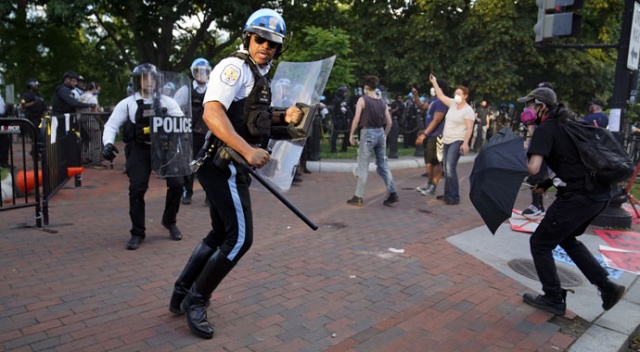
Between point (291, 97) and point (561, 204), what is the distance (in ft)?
7.36

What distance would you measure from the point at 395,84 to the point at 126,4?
12.8 m

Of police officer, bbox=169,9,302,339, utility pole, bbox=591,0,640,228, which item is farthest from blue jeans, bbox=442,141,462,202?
police officer, bbox=169,9,302,339

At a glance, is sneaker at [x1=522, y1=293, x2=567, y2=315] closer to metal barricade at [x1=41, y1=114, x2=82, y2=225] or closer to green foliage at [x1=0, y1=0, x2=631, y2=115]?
metal barricade at [x1=41, y1=114, x2=82, y2=225]

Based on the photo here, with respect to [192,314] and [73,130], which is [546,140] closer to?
[192,314]

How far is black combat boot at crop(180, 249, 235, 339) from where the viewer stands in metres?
3.23

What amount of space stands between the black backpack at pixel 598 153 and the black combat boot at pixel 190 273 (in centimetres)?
276

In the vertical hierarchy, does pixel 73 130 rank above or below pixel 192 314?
above

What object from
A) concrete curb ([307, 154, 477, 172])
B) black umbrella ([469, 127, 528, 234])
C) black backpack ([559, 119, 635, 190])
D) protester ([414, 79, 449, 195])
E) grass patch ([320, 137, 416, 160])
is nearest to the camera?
black umbrella ([469, 127, 528, 234])

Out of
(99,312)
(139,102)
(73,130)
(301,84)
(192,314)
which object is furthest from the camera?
(73,130)

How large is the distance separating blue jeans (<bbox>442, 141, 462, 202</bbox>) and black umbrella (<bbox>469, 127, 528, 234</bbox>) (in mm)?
4420

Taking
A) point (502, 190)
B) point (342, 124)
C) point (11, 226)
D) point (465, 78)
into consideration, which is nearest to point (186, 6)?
point (342, 124)

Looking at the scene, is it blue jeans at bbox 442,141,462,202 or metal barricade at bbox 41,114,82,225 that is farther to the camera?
blue jeans at bbox 442,141,462,202

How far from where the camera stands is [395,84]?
76.0 feet

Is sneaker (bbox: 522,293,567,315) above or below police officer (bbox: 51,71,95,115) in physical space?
below
